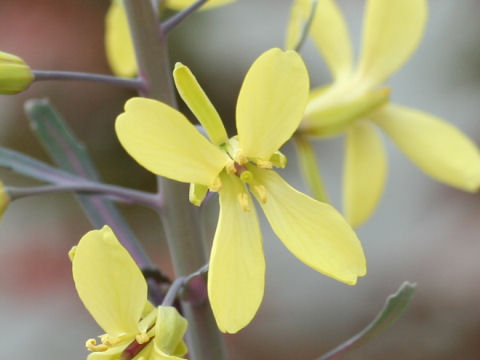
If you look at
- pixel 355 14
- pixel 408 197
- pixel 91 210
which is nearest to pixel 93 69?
pixel 355 14

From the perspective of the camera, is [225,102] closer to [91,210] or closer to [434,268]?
[434,268]

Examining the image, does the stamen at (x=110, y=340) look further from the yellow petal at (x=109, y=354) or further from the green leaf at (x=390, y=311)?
the green leaf at (x=390, y=311)

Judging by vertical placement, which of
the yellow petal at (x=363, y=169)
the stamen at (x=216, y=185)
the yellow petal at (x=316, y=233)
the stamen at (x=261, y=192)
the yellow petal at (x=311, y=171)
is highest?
the stamen at (x=216, y=185)

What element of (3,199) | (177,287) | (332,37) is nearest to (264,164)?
(177,287)

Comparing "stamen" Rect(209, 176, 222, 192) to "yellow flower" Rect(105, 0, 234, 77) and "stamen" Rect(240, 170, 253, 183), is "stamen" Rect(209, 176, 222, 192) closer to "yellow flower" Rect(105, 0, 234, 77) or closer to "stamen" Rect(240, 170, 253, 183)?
"stamen" Rect(240, 170, 253, 183)

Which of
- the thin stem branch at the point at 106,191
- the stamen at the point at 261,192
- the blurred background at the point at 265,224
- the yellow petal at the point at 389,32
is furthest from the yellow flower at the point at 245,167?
the blurred background at the point at 265,224

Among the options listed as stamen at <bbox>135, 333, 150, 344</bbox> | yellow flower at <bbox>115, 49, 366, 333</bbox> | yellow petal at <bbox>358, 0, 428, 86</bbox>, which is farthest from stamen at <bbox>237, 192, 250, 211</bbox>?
yellow petal at <bbox>358, 0, 428, 86</bbox>

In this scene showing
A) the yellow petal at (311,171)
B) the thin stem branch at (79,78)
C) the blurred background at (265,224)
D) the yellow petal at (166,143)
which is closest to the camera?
the yellow petal at (166,143)
